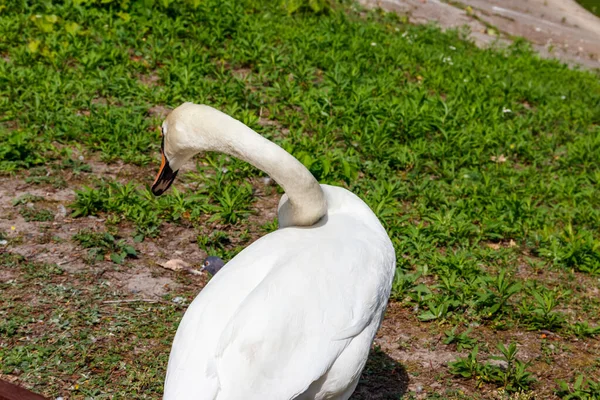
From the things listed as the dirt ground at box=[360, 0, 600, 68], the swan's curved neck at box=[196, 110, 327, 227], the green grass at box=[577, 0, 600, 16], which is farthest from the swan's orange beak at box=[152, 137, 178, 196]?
the green grass at box=[577, 0, 600, 16]

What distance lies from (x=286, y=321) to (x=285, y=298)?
0.09 metres

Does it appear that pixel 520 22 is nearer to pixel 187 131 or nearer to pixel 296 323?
pixel 187 131

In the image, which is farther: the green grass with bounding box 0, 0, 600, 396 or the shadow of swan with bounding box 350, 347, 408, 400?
the green grass with bounding box 0, 0, 600, 396

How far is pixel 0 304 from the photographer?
384 centimetres

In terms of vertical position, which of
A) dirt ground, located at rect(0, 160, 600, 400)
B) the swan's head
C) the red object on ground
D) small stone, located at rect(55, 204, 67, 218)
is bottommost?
small stone, located at rect(55, 204, 67, 218)

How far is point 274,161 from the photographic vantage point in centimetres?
308

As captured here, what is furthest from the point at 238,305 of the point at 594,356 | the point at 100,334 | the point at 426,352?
the point at 594,356

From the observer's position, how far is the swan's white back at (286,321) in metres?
2.50

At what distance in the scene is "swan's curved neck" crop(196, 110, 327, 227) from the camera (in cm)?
308

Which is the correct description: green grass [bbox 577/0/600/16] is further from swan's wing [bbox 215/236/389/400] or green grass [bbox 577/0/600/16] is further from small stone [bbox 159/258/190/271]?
swan's wing [bbox 215/236/389/400]

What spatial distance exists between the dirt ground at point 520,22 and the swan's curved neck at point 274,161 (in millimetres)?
8063

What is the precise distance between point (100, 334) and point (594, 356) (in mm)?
2545

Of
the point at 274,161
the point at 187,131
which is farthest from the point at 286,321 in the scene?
the point at 187,131

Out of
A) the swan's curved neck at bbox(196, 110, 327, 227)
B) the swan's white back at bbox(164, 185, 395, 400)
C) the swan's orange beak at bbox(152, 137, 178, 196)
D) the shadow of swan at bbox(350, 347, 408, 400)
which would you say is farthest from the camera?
the shadow of swan at bbox(350, 347, 408, 400)
